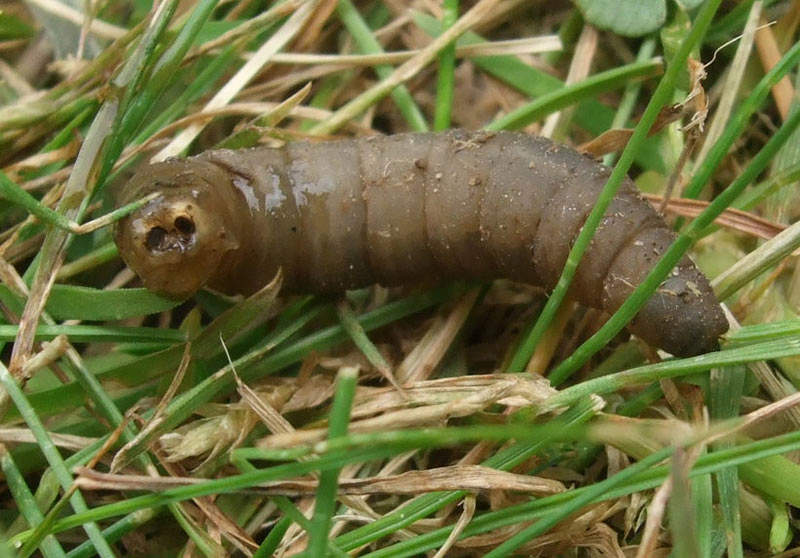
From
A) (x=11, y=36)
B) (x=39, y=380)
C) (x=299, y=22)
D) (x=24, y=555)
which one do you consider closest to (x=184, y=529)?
(x=24, y=555)

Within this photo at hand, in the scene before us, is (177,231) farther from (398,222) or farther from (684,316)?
(684,316)

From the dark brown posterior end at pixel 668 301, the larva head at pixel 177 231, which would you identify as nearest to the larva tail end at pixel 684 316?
the dark brown posterior end at pixel 668 301

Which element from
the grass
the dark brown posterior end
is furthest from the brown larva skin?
the grass

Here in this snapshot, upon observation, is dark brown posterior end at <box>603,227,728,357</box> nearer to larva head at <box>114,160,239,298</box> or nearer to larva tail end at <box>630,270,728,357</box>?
larva tail end at <box>630,270,728,357</box>

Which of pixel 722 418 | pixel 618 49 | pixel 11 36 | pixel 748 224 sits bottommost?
pixel 722 418

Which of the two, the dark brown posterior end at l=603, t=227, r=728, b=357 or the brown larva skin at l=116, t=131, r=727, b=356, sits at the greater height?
the brown larva skin at l=116, t=131, r=727, b=356

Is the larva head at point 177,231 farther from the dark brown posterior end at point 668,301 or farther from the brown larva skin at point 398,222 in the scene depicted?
the dark brown posterior end at point 668,301

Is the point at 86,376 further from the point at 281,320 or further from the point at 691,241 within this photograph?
the point at 691,241
